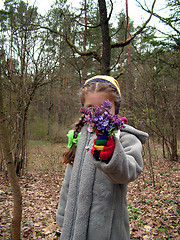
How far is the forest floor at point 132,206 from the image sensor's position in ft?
11.8

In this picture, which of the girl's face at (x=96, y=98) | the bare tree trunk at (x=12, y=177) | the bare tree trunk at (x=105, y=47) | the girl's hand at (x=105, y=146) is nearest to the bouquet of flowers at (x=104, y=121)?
the girl's hand at (x=105, y=146)

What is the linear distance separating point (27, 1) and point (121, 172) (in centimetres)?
547

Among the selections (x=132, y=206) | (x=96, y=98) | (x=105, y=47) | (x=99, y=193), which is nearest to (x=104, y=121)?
(x=96, y=98)

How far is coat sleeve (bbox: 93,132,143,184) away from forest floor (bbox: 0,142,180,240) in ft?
9.00

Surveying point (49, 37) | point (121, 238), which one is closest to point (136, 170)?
point (121, 238)

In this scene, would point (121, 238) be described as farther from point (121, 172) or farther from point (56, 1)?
point (56, 1)

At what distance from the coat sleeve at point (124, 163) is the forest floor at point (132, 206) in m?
2.74

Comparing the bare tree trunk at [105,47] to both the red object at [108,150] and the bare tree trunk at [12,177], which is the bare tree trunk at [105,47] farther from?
the red object at [108,150]

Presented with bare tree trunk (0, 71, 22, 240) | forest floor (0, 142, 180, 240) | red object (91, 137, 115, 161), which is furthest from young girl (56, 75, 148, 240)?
forest floor (0, 142, 180, 240)

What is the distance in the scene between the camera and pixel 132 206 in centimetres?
487

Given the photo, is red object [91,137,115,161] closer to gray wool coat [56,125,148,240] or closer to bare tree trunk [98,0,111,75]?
gray wool coat [56,125,148,240]

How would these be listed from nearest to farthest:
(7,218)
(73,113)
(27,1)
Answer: (7,218) → (27,1) → (73,113)

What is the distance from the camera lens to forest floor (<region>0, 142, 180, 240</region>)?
11.8 feet

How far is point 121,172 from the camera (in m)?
1.08
